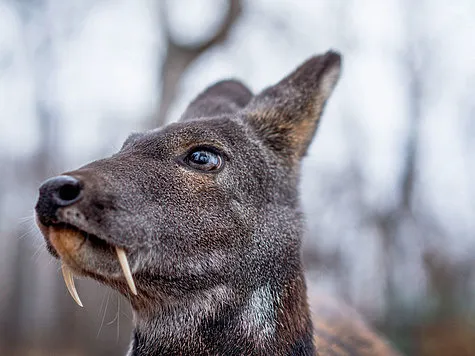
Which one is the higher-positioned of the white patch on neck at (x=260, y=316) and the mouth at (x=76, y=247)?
the mouth at (x=76, y=247)

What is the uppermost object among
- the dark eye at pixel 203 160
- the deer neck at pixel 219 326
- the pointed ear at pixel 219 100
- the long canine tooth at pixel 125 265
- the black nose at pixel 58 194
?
the pointed ear at pixel 219 100

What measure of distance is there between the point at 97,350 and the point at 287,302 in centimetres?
1096

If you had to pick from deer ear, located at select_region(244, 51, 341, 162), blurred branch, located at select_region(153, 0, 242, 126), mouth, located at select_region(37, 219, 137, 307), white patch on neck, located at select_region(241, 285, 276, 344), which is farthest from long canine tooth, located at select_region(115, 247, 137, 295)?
blurred branch, located at select_region(153, 0, 242, 126)

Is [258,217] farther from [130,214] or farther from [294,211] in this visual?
[130,214]

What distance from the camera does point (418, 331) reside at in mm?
12828

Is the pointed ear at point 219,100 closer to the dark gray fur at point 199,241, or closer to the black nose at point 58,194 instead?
the dark gray fur at point 199,241

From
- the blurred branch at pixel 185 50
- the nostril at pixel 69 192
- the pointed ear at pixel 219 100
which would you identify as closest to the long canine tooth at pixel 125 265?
the nostril at pixel 69 192

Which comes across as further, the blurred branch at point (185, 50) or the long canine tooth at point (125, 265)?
the blurred branch at point (185, 50)

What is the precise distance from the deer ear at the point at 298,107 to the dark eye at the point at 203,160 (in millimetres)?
618

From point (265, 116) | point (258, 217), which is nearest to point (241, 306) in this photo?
point (258, 217)

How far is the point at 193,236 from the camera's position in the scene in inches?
113

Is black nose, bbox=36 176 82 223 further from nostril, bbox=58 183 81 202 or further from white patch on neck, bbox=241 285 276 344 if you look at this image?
white patch on neck, bbox=241 285 276 344

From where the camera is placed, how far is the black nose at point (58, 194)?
2.43 meters

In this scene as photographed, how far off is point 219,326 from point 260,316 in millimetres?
228
